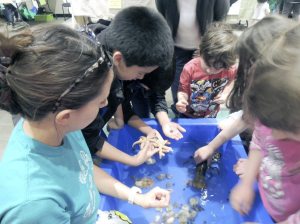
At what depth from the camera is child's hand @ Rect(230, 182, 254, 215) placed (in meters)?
0.81

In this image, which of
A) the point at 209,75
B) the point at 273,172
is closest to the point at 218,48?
the point at 209,75

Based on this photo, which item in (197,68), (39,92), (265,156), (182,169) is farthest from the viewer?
(197,68)

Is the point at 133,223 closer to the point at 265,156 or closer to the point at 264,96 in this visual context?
the point at 265,156

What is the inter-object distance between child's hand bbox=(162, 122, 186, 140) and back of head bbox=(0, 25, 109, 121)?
2.02 feet

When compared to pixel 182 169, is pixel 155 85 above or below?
above

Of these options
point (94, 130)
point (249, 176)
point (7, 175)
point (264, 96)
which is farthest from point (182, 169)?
point (7, 175)

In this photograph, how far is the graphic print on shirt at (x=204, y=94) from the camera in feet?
4.09

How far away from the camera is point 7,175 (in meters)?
0.48

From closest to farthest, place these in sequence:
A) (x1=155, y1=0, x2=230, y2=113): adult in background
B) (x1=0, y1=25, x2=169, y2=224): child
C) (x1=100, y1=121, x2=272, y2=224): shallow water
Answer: (x1=0, y1=25, x2=169, y2=224): child
(x1=100, y1=121, x2=272, y2=224): shallow water
(x1=155, y1=0, x2=230, y2=113): adult in background

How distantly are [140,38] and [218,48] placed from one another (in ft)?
1.39

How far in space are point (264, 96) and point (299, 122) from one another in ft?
0.25

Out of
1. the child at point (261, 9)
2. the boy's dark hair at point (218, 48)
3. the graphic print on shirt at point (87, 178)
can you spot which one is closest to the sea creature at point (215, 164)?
the boy's dark hair at point (218, 48)

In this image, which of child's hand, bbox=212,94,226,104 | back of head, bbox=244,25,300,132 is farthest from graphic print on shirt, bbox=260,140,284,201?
child's hand, bbox=212,94,226,104

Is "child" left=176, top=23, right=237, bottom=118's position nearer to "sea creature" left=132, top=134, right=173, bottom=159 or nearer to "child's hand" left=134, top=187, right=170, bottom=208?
"sea creature" left=132, top=134, right=173, bottom=159
